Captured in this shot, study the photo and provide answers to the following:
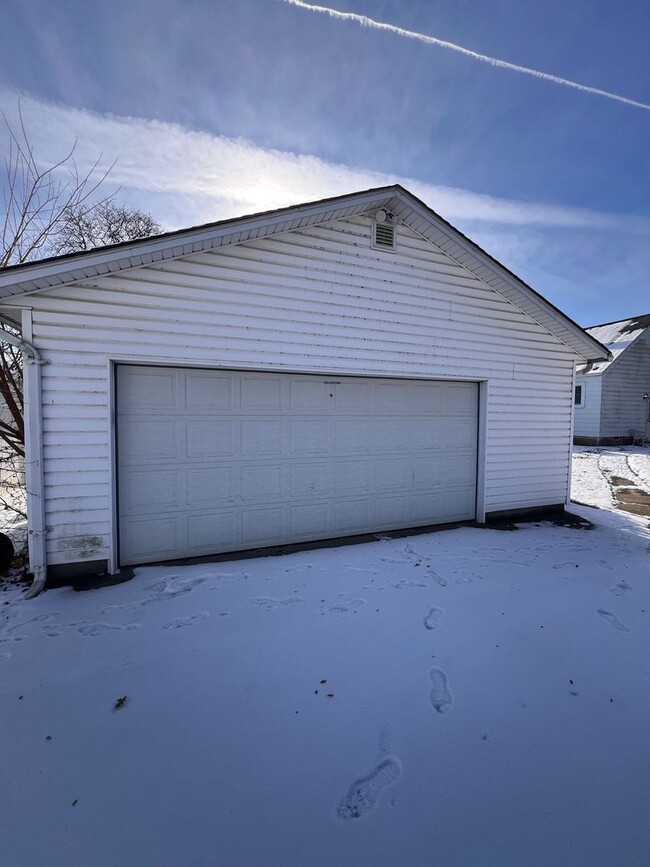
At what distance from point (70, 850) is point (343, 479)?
164 inches

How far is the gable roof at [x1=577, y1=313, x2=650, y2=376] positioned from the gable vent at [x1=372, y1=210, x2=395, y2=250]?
14.3 meters

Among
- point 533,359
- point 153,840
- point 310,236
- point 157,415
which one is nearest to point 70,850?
point 153,840

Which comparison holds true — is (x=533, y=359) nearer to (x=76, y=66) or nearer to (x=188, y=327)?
(x=188, y=327)

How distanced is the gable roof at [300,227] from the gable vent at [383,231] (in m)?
0.11

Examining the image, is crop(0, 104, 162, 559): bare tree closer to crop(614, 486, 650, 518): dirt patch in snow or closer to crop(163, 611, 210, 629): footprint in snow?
crop(163, 611, 210, 629): footprint in snow

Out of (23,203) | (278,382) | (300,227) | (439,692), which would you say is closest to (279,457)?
(278,382)

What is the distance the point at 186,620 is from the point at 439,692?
211 cm

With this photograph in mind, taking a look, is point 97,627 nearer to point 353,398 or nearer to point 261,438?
point 261,438

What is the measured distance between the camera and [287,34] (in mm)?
5281

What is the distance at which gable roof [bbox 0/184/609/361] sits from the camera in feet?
12.0

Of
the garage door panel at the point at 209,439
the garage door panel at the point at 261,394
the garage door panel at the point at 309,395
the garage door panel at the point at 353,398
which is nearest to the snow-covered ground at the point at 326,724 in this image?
the garage door panel at the point at 209,439

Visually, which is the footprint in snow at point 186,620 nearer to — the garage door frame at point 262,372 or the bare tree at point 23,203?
the garage door frame at point 262,372

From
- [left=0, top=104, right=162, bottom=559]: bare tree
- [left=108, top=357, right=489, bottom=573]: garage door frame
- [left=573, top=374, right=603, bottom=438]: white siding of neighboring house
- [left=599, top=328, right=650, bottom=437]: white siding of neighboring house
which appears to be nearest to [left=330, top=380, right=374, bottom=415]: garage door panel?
[left=108, top=357, right=489, bottom=573]: garage door frame

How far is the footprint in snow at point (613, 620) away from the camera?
325 centimetres
